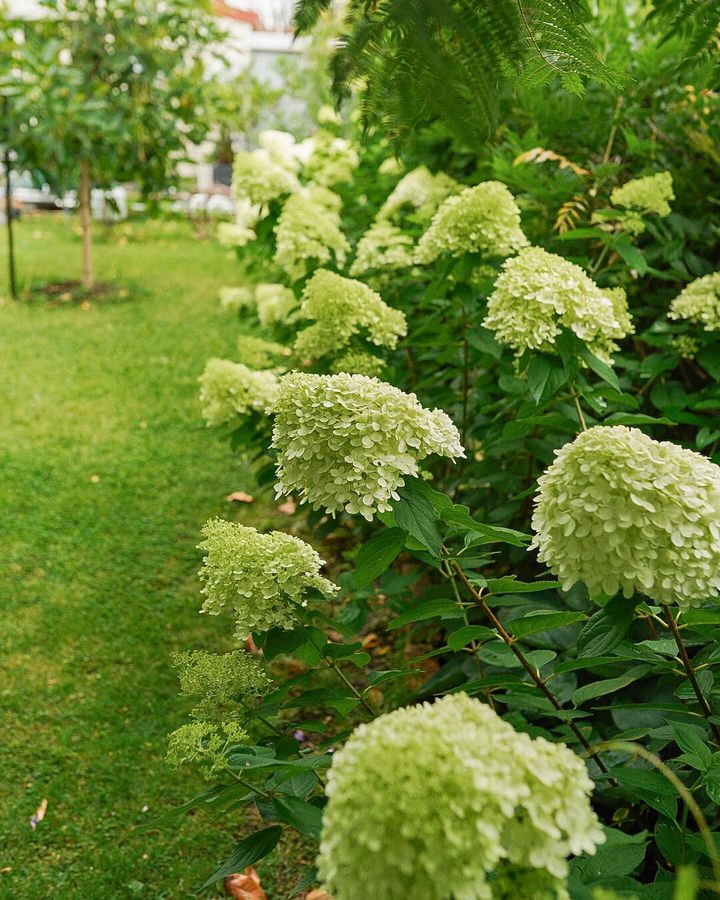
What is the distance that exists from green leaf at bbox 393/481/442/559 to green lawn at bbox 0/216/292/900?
1367mm

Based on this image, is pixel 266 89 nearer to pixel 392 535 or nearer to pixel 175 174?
pixel 175 174

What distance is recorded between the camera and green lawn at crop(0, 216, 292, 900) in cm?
235

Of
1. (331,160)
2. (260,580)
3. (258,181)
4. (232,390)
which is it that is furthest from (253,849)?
(331,160)

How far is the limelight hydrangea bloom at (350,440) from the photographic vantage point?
1.35 m

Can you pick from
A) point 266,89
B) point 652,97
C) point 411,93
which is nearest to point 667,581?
point 411,93

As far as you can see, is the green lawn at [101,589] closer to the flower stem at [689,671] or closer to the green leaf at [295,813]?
the green leaf at [295,813]

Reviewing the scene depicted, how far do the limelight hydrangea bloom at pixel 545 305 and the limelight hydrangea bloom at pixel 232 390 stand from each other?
924 millimetres

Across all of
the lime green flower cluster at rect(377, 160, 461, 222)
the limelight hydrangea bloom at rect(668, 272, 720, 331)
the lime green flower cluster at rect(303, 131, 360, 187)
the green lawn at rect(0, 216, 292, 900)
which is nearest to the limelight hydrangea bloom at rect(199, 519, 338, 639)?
the green lawn at rect(0, 216, 292, 900)

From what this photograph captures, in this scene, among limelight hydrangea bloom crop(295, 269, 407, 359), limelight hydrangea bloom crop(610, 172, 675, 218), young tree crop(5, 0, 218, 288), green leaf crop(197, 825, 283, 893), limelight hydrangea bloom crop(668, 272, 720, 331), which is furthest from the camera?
young tree crop(5, 0, 218, 288)

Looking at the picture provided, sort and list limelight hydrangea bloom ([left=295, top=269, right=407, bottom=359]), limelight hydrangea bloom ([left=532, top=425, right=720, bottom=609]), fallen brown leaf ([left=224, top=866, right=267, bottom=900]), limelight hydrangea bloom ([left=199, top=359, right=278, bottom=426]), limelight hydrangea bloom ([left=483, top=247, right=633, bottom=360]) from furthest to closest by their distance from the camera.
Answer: limelight hydrangea bloom ([left=199, top=359, right=278, bottom=426]) < limelight hydrangea bloom ([left=295, top=269, right=407, bottom=359]) < fallen brown leaf ([left=224, top=866, right=267, bottom=900]) < limelight hydrangea bloom ([left=483, top=247, right=633, bottom=360]) < limelight hydrangea bloom ([left=532, top=425, right=720, bottom=609])

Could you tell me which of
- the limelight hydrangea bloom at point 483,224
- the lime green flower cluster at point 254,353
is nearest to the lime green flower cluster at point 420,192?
the lime green flower cluster at point 254,353

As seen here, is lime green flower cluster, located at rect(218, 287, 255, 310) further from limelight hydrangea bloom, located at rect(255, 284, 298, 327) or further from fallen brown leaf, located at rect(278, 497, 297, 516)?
fallen brown leaf, located at rect(278, 497, 297, 516)

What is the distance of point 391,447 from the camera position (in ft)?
4.54

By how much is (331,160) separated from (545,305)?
12.3 ft
